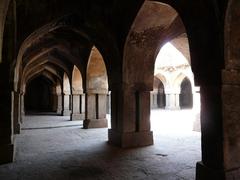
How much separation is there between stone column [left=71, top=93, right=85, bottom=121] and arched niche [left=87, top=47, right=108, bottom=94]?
3.42 metres

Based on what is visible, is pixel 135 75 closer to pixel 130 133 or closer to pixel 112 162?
pixel 130 133

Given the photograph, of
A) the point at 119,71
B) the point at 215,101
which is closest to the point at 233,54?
the point at 215,101

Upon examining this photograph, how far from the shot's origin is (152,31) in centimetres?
548

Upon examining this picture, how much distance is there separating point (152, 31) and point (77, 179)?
3.71 meters

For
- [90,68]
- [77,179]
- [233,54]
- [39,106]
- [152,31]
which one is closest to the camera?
[233,54]

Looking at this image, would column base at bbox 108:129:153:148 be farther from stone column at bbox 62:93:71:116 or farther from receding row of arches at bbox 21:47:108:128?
stone column at bbox 62:93:71:116

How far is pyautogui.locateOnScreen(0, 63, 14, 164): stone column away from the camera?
4.42 meters

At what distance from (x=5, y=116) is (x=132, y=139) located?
289cm

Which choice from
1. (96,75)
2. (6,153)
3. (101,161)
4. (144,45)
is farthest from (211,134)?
(96,75)

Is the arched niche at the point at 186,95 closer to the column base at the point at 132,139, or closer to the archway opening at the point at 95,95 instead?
the archway opening at the point at 95,95

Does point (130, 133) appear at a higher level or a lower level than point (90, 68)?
lower

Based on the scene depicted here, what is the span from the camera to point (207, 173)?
10.00 feet

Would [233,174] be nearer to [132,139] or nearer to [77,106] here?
[132,139]

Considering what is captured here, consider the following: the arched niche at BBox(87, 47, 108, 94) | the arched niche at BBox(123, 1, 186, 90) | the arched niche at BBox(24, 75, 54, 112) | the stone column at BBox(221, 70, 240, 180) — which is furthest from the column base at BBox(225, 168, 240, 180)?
the arched niche at BBox(24, 75, 54, 112)
